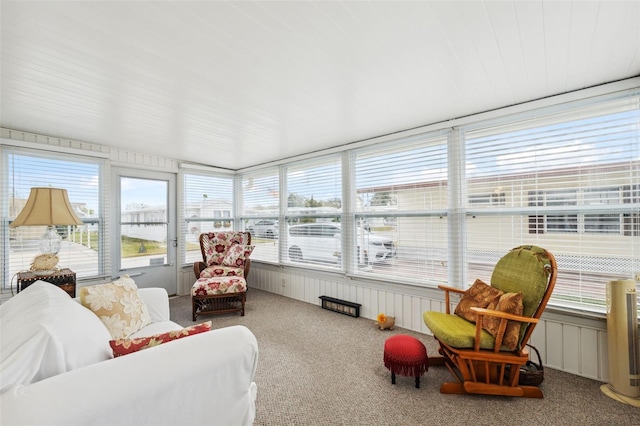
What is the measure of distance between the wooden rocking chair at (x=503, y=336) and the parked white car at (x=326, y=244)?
1.46 metres

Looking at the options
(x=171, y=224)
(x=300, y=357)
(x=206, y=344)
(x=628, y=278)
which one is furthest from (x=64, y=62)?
(x=628, y=278)

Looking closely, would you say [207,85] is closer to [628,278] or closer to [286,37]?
[286,37]

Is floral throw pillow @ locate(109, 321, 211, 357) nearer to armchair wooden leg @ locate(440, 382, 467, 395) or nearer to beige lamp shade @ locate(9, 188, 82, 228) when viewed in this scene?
armchair wooden leg @ locate(440, 382, 467, 395)

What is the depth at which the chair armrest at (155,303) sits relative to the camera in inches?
91.4

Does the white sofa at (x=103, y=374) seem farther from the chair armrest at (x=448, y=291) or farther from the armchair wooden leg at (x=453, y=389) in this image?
the chair armrest at (x=448, y=291)

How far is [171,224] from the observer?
15.4ft

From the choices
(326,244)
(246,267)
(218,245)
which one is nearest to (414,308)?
(326,244)

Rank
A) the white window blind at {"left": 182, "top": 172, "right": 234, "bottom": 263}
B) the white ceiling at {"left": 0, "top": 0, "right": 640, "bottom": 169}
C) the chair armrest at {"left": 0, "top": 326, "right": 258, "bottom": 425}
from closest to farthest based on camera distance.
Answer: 1. the chair armrest at {"left": 0, "top": 326, "right": 258, "bottom": 425}
2. the white ceiling at {"left": 0, "top": 0, "right": 640, "bottom": 169}
3. the white window blind at {"left": 182, "top": 172, "right": 234, "bottom": 263}

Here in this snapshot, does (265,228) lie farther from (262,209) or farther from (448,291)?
(448,291)

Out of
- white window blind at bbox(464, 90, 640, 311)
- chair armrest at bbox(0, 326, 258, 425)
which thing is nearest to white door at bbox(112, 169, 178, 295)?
chair armrest at bbox(0, 326, 258, 425)

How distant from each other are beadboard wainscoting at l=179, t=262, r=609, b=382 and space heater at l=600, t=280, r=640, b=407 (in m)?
0.20

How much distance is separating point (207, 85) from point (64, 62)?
2.91 feet

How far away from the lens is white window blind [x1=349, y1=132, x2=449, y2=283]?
10.3 feet

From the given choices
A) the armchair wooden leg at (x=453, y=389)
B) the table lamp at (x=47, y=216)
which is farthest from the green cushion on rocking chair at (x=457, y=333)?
the table lamp at (x=47, y=216)
